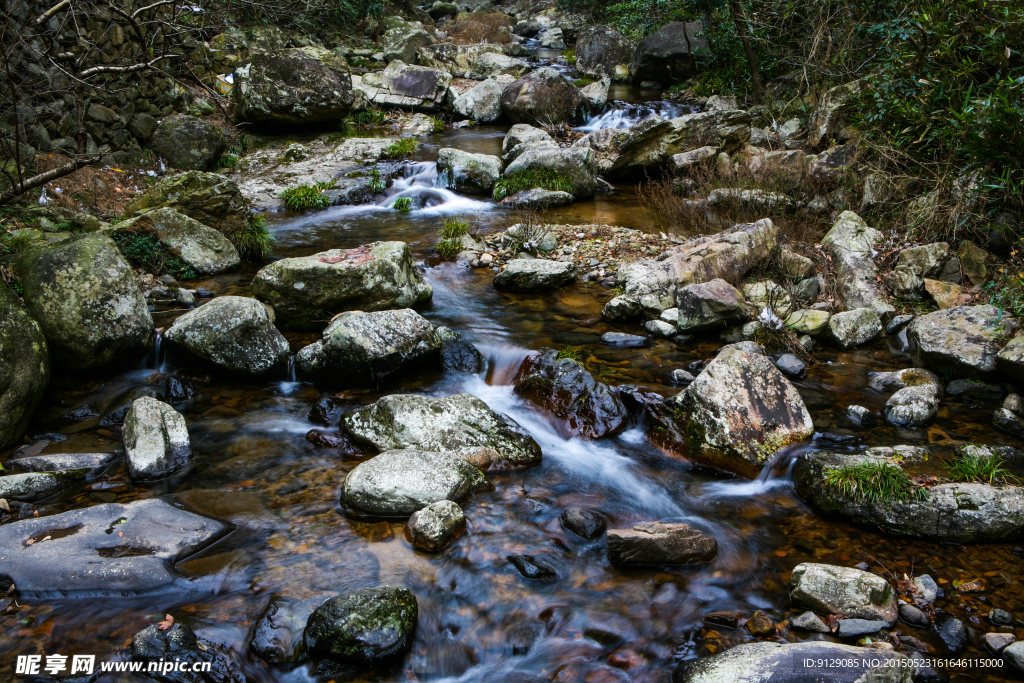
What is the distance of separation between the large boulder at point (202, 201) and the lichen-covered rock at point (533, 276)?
4289 mm

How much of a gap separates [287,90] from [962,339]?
47.6ft

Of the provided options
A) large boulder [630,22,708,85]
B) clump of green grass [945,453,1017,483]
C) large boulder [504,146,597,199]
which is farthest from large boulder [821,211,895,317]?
large boulder [630,22,708,85]

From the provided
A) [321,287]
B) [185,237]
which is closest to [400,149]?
[185,237]

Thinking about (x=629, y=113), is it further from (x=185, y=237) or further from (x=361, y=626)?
(x=361, y=626)

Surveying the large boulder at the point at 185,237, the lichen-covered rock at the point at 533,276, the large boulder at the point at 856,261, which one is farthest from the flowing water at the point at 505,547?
the large boulder at the point at 185,237

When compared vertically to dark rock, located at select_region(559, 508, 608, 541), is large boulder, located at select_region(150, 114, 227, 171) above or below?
above

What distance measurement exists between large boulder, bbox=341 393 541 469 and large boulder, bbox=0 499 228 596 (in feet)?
4.70

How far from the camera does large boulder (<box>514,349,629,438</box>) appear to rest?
5723 mm

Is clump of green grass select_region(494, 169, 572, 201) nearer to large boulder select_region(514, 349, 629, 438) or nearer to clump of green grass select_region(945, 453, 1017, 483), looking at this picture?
large boulder select_region(514, 349, 629, 438)

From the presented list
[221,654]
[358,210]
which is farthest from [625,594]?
[358,210]

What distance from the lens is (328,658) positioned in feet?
10.9

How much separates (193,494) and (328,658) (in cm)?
198

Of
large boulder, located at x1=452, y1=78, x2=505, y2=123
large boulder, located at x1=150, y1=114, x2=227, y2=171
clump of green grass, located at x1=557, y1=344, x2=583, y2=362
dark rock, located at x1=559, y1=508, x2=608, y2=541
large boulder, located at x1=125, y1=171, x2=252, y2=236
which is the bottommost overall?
dark rock, located at x1=559, y1=508, x2=608, y2=541

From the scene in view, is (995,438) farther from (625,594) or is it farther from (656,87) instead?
(656,87)
